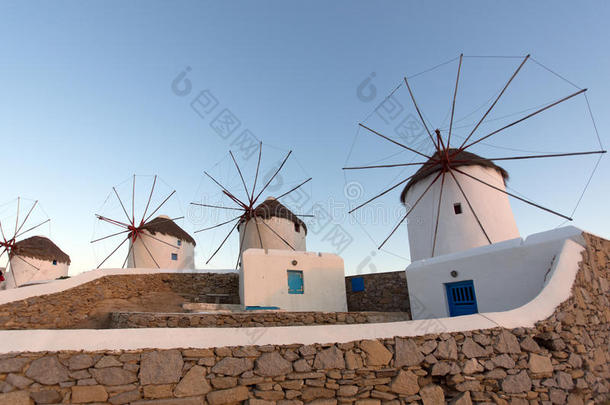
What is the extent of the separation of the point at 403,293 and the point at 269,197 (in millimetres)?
9847

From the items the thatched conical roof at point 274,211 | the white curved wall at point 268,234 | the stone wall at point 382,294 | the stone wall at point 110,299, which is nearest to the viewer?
the stone wall at point 110,299

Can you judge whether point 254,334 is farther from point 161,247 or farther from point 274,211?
point 161,247

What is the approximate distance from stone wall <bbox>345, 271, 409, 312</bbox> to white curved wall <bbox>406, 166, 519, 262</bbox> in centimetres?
121

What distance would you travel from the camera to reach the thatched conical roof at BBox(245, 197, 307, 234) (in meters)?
19.2

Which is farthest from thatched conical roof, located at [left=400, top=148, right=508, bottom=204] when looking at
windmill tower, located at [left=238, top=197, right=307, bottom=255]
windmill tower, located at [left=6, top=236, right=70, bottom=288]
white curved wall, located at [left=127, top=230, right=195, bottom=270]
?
windmill tower, located at [left=6, top=236, right=70, bottom=288]

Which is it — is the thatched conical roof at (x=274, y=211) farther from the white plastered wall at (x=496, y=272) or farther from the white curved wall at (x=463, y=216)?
the white plastered wall at (x=496, y=272)

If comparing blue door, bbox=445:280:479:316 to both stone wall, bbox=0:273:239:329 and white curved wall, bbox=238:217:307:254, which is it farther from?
white curved wall, bbox=238:217:307:254

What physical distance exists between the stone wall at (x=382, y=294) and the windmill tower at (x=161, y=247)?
11082mm

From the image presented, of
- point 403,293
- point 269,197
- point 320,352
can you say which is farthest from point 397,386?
point 269,197

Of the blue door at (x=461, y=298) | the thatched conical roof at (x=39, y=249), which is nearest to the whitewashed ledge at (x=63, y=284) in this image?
the blue door at (x=461, y=298)

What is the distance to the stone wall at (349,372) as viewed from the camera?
11.9 ft

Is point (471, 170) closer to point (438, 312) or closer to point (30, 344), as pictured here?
point (438, 312)

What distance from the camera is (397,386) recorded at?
458cm

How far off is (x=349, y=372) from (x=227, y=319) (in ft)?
17.0
